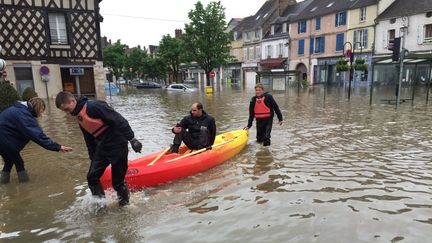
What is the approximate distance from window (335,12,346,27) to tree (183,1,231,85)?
11.6 meters

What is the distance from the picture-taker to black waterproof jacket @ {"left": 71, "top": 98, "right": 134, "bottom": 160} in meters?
4.43

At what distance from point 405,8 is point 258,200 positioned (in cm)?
3404

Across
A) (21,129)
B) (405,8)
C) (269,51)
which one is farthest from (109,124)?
(269,51)

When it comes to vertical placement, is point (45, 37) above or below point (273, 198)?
above

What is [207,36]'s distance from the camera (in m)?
37.7

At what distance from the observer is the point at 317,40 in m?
40.5

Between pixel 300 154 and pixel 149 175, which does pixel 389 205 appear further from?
pixel 149 175

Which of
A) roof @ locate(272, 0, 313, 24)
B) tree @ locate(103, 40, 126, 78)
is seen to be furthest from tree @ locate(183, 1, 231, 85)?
tree @ locate(103, 40, 126, 78)

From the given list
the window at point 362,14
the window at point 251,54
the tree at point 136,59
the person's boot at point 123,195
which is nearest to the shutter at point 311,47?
the window at point 362,14

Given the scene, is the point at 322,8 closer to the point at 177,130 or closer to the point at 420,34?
the point at 420,34

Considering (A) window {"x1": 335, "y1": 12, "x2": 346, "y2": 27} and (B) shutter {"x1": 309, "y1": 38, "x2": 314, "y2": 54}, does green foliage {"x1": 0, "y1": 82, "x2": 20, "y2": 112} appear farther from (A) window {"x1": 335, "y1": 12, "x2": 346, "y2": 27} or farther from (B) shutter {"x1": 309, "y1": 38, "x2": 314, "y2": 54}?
(B) shutter {"x1": 309, "y1": 38, "x2": 314, "y2": 54}

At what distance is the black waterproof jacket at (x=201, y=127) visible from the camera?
22.6 ft

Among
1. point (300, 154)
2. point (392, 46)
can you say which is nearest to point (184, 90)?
point (392, 46)

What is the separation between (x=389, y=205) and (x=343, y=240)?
4.41ft
